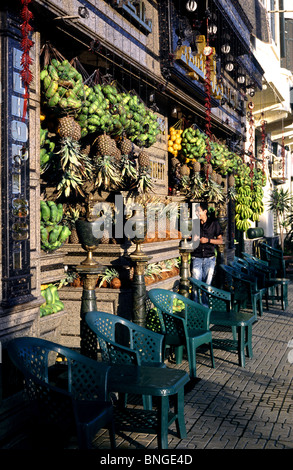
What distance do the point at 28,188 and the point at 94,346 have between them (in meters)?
1.89

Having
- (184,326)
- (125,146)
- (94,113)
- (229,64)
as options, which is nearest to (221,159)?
(229,64)

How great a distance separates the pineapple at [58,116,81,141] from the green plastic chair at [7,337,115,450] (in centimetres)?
287

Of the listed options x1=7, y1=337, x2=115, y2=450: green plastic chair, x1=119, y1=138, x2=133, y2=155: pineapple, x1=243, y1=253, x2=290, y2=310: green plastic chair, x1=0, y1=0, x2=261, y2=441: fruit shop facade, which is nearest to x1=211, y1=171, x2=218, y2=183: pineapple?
x1=0, y1=0, x2=261, y2=441: fruit shop facade

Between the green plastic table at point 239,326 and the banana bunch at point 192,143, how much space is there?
446 cm

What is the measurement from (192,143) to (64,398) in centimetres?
825

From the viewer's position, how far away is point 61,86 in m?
5.80

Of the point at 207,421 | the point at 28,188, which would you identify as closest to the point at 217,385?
the point at 207,421

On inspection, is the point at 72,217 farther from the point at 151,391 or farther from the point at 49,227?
the point at 151,391

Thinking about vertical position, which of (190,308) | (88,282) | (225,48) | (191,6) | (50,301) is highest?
(225,48)

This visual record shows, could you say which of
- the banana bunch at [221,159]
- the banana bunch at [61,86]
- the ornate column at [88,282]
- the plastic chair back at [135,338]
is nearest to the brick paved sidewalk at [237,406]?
the plastic chair back at [135,338]

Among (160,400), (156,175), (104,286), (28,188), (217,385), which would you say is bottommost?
(217,385)

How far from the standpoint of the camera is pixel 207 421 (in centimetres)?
495
